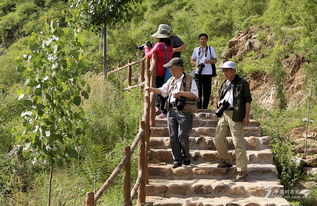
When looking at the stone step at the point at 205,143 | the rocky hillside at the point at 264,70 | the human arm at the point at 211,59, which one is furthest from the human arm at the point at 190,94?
the rocky hillside at the point at 264,70

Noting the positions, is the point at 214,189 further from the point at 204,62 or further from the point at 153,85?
the point at 204,62

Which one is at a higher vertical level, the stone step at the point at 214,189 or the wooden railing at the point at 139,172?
the wooden railing at the point at 139,172

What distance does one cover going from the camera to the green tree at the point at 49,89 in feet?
18.3

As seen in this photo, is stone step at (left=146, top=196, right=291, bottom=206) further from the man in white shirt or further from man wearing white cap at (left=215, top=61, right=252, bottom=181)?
the man in white shirt

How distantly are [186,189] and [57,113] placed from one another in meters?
2.56

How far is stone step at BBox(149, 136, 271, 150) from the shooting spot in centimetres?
850

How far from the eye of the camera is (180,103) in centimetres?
729

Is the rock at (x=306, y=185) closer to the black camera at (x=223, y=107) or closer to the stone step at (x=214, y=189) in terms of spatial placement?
the stone step at (x=214, y=189)

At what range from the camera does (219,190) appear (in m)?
7.20

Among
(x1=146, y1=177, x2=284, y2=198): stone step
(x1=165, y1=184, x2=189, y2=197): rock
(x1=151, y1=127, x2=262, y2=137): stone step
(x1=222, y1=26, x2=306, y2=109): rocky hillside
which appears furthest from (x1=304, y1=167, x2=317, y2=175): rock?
(x1=222, y1=26, x2=306, y2=109): rocky hillside

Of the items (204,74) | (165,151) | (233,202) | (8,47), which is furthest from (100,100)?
(8,47)

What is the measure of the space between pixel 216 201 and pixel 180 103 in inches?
61.6

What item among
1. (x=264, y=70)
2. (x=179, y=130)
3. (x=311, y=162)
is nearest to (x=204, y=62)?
(x=179, y=130)

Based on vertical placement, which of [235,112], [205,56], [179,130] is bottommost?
[179,130]
